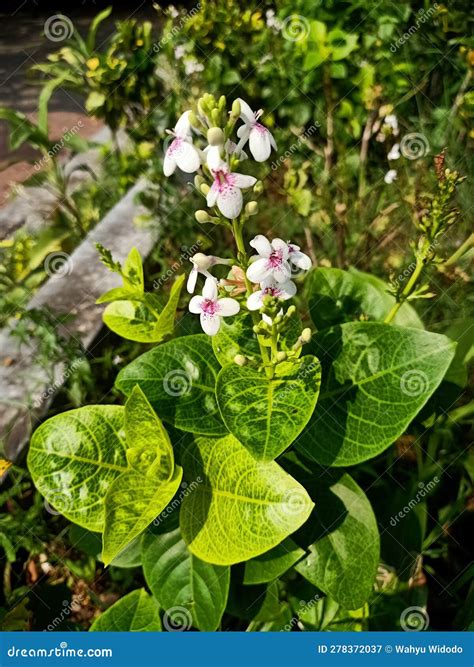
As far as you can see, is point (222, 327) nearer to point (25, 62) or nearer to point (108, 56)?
point (108, 56)

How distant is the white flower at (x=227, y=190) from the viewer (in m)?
0.89

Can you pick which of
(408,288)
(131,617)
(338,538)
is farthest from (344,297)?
(131,617)

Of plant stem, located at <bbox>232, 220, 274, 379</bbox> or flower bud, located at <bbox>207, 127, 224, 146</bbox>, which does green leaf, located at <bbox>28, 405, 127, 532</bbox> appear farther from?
flower bud, located at <bbox>207, 127, 224, 146</bbox>

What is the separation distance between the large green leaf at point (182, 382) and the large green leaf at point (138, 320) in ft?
0.33

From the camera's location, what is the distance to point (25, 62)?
4.66 meters

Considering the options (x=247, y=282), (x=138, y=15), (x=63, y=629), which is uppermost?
(x=138, y=15)

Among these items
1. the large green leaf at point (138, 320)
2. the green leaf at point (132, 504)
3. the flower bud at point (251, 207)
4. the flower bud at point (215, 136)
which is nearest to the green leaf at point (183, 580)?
the green leaf at point (132, 504)

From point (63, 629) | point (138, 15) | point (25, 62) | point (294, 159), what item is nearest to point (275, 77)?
point (294, 159)

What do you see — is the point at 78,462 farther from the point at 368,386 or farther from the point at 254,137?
the point at 254,137

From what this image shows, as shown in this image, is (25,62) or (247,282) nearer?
(247,282)

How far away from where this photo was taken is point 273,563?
1.23 meters

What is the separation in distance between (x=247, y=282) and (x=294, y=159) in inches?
69.9

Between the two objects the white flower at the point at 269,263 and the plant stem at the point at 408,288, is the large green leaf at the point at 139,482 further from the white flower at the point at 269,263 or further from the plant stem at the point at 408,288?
the plant stem at the point at 408,288

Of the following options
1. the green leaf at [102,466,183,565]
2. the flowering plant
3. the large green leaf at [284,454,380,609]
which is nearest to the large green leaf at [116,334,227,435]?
the flowering plant
